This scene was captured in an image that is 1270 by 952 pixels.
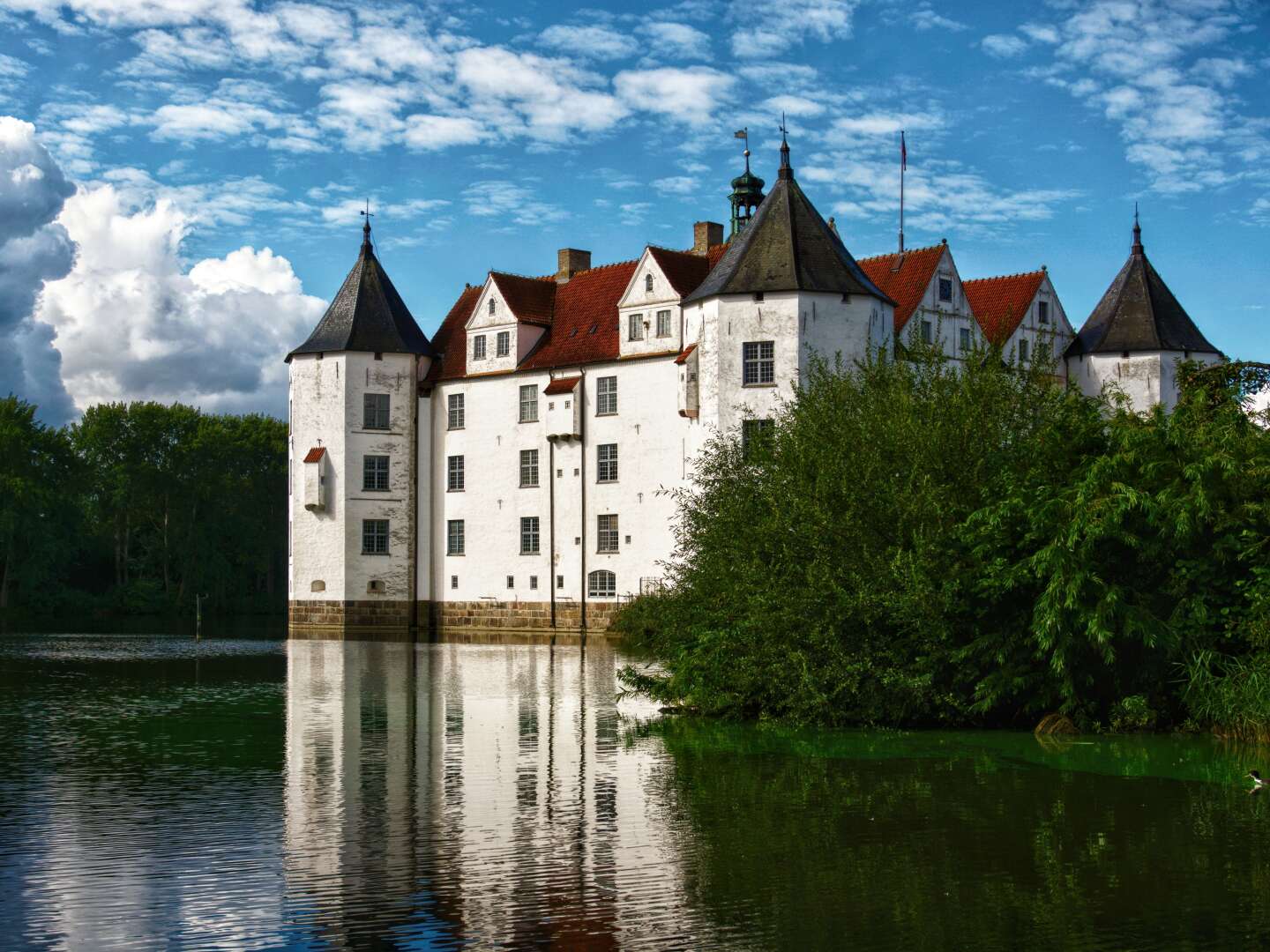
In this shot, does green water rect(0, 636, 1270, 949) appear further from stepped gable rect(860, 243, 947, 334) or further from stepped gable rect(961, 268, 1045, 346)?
stepped gable rect(961, 268, 1045, 346)

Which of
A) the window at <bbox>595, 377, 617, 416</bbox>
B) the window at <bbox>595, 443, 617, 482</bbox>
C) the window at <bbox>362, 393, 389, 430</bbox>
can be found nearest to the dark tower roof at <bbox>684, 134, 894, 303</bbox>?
the window at <bbox>595, 377, 617, 416</bbox>

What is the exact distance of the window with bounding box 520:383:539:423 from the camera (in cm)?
5859

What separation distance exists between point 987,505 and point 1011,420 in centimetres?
250

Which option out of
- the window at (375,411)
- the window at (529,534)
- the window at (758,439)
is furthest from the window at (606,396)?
the window at (758,439)

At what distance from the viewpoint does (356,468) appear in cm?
6062

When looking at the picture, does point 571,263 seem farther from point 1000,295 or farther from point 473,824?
point 473,824

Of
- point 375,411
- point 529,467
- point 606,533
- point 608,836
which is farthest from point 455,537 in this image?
point 608,836

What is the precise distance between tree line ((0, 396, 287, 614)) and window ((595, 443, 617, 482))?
4121 cm

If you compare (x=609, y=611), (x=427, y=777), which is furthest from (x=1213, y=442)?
(x=609, y=611)

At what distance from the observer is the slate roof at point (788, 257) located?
4884 centimetres

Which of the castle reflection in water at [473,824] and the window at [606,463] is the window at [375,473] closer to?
the window at [606,463]

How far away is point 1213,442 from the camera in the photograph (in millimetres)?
20859

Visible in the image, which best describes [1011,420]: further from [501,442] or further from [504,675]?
[501,442]

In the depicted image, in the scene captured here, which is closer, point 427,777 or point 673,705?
point 427,777
